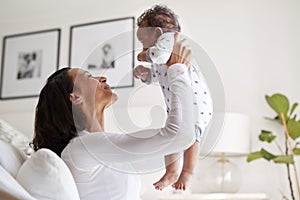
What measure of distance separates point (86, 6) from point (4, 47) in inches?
32.1

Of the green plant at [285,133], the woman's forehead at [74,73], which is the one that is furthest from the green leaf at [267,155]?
the woman's forehead at [74,73]

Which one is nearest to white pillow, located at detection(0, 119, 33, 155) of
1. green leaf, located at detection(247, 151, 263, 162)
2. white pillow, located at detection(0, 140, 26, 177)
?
green leaf, located at detection(247, 151, 263, 162)

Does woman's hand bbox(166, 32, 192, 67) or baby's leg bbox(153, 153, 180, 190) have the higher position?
woman's hand bbox(166, 32, 192, 67)

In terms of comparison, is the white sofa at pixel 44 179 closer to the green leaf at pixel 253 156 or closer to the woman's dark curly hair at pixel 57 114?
the woman's dark curly hair at pixel 57 114

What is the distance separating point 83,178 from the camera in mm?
896

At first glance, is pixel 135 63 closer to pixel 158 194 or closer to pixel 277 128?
pixel 158 194

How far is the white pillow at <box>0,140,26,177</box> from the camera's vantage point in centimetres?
84

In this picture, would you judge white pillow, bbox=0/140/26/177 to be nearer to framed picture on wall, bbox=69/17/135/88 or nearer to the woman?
the woman

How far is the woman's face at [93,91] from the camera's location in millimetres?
769

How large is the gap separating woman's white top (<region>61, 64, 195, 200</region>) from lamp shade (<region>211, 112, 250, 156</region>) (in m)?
1.78

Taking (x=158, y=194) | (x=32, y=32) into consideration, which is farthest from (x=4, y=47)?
(x=158, y=194)

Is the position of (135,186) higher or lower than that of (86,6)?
lower

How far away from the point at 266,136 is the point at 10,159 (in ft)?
6.95

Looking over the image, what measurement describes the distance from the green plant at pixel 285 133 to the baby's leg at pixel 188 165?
74.9 inches
